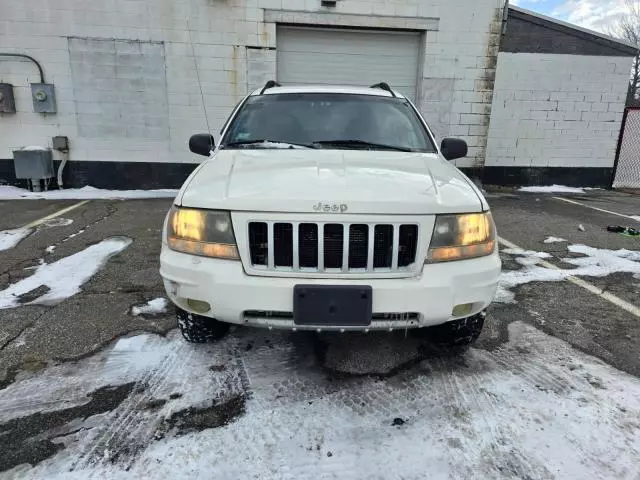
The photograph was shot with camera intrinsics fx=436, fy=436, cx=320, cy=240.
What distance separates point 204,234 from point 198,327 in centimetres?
71

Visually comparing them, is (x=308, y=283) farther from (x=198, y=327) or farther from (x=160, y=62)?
(x=160, y=62)

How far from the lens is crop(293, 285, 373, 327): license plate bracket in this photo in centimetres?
204

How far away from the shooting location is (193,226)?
7.32ft

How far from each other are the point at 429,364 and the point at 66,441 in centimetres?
193

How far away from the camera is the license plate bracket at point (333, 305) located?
204 centimetres

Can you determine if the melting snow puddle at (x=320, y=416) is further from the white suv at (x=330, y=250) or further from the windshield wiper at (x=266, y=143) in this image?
the windshield wiper at (x=266, y=143)

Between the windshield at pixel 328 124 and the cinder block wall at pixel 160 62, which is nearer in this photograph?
the windshield at pixel 328 124

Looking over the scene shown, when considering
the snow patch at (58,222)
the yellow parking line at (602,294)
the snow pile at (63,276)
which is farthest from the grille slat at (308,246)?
the snow patch at (58,222)

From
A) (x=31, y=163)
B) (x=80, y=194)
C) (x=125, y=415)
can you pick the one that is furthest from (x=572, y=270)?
(x=31, y=163)

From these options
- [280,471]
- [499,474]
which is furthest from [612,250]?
[280,471]

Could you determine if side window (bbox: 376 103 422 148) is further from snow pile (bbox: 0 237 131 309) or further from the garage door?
the garage door

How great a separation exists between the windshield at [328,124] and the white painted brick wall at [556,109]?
22.2 feet

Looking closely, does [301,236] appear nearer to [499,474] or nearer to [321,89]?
[499,474]

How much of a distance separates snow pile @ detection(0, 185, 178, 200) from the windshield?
17.4 ft
